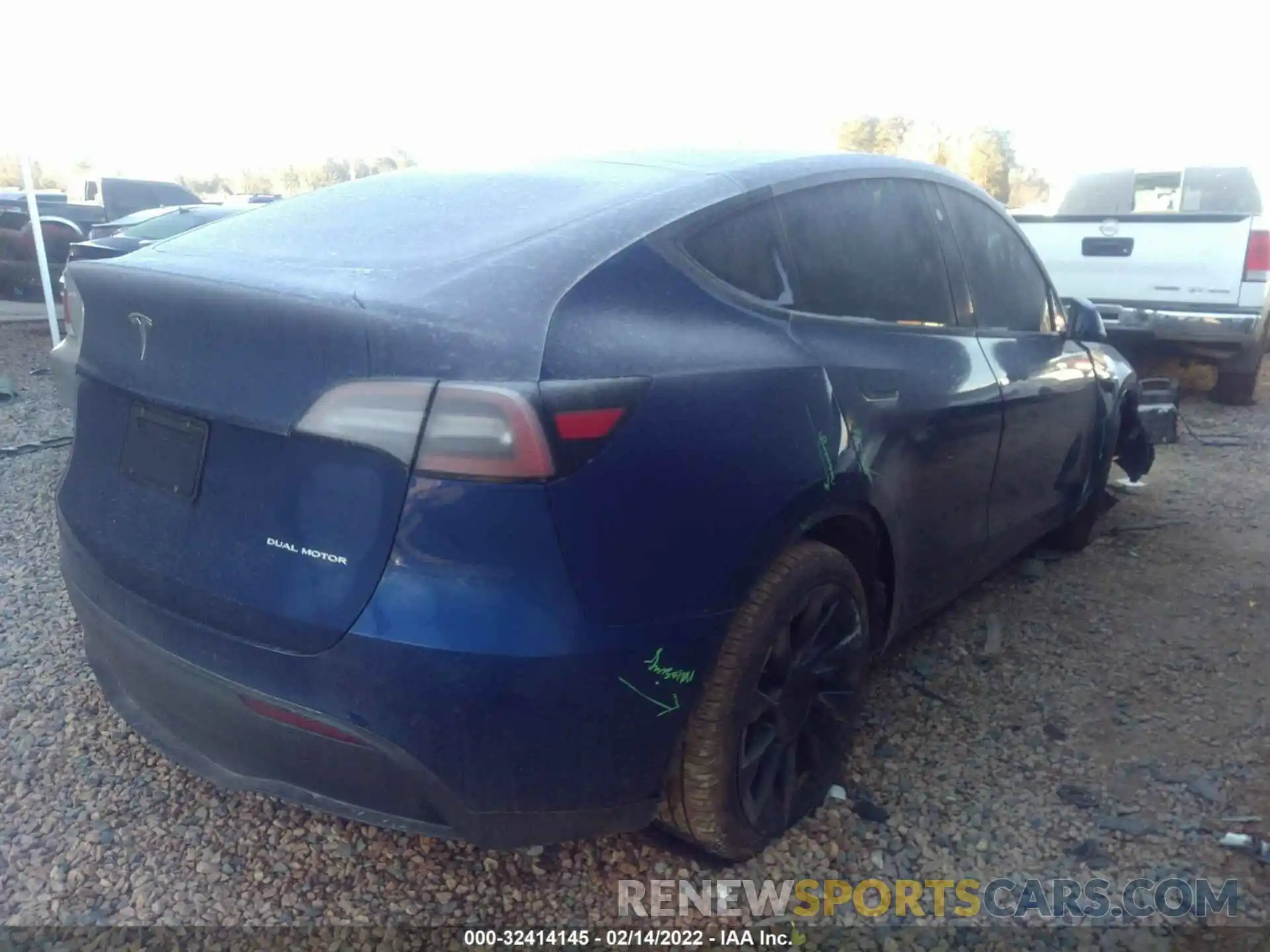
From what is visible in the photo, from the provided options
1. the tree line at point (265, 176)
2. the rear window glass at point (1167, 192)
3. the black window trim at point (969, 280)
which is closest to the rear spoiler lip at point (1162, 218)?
the rear window glass at point (1167, 192)

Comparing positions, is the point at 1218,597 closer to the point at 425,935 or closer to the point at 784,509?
the point at 784,509

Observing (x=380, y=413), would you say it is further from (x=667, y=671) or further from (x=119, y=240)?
(x=119, y=240)

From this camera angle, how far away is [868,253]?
3023mm

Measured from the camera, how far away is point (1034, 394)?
3719 mm

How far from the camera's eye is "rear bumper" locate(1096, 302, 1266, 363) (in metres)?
7.74

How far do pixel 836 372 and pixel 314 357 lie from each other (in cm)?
125

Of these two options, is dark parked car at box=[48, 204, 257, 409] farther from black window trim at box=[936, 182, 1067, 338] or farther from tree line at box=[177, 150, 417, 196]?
tree line at box=[177, 150, 417, 196]

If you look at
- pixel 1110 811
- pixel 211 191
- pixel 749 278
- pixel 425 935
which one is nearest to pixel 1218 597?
pixel 1110 811

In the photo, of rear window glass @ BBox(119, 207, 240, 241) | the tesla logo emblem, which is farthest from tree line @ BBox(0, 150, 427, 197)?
the tesla logo emblem

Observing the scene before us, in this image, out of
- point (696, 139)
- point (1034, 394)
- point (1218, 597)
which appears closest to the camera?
→ point (696, 139)

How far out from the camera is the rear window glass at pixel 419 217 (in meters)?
2.29

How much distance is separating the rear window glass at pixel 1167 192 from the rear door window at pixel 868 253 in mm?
6629

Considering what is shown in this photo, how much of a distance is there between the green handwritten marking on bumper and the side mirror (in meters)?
2.79

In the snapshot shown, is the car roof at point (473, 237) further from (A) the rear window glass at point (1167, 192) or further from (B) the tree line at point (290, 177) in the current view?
(B) the tree line at point (290, 177)
